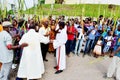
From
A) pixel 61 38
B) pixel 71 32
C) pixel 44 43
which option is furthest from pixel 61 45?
pixel 71 32

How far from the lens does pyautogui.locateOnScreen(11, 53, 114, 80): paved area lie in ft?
29.5

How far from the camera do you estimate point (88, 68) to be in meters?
9.95

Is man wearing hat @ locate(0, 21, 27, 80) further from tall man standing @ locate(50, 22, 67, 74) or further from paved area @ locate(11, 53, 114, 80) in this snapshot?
tall man standing @ locate(50, 22, 67, 74)

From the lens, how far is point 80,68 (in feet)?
32.6

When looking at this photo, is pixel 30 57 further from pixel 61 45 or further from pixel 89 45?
pixel 89 45

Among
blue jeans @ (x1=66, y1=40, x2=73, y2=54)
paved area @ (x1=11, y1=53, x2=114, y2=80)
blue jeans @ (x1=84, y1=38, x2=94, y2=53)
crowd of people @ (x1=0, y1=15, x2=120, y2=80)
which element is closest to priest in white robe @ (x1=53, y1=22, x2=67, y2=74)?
crowd of people @ (x1=0, y1=15, x2=120, y2=80)

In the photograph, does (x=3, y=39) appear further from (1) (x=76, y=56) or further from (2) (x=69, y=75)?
(1) (x=76, y=56)

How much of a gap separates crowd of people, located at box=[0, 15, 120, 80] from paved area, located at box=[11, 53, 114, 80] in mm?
259

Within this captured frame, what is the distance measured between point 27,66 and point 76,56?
380 cm

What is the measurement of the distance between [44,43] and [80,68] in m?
1.74

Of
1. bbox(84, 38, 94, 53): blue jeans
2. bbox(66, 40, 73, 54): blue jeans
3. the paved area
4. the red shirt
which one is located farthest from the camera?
bbox(84, 38, 94, 53): blue jeans

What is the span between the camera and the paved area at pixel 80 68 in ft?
29.5

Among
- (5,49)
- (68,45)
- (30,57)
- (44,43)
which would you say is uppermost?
(5,49)

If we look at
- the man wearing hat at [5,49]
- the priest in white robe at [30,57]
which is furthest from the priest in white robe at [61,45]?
the man wearing hat at [5,49]
